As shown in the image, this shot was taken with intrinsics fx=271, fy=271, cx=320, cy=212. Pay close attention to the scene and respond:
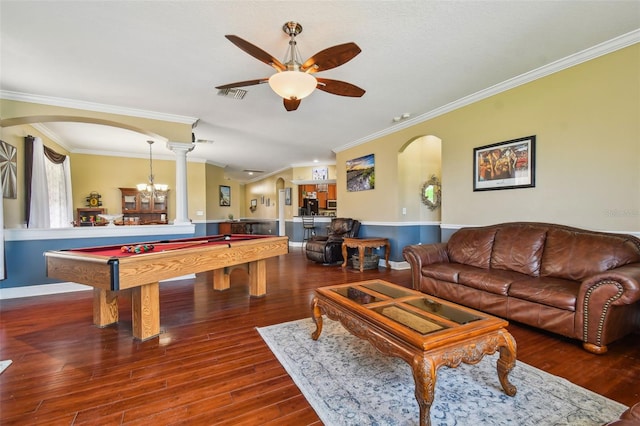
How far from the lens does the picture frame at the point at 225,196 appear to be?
9.34 m

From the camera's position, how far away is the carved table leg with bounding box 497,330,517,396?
160cm

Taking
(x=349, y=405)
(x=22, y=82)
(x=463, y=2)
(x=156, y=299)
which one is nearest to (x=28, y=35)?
(x=22, y=82)

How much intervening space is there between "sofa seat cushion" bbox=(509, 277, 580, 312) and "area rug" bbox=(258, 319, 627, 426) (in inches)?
28.5

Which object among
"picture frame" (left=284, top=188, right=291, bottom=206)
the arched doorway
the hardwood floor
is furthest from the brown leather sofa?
"picture frame" (left=284, top=188, right=291, bottom=206)

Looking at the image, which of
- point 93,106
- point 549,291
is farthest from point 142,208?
point 549,291

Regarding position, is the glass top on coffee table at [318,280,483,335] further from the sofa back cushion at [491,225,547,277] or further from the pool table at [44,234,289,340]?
the sofa back cushion at [491,225,547,277]

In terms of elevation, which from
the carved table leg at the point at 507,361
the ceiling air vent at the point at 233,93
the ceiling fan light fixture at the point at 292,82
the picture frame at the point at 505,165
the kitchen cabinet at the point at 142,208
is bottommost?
the carved table leg at the point at 507,361

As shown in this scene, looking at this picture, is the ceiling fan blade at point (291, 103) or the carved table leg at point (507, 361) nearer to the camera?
the carved table leg at point (507, 361)

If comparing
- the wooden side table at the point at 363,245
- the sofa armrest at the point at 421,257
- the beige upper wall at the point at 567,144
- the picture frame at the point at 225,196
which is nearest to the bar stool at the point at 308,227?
the picture frame at the point at 225,196

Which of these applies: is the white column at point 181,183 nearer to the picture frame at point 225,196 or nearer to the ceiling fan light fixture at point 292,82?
the ceiling fan light fixture at point 292,82

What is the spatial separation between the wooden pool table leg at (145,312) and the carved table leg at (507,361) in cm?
279

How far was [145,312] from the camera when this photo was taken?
247 cm

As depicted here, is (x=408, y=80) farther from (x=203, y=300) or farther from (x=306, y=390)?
Answer: (x=203, y=300)

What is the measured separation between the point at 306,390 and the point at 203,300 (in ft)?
7.72
